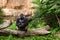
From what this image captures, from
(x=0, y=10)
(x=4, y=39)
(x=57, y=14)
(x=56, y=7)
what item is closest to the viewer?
(x=4, y=39)

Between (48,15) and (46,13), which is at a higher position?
(46,13)

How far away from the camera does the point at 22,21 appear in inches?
259

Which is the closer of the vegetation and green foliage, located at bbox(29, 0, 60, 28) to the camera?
the vegetation

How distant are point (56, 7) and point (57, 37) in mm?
1213

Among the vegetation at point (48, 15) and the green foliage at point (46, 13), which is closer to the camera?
the vegetation at point (48, 15)

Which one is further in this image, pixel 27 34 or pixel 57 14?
pixel 57 14

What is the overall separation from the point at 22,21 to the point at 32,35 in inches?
26.2

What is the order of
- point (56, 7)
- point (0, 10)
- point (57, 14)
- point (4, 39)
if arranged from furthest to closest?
1. point (0, 10)
2. point (57, 14)
3. point (56, 7)
4. point (4, 39)

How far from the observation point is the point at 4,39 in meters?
6.54

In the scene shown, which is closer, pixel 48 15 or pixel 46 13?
pixel 46 13

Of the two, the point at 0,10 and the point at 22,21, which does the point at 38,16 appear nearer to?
the point at 22,21

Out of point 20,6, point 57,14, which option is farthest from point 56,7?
point 20,6

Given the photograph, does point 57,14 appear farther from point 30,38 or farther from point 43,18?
point 30,38

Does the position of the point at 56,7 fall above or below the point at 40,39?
above
